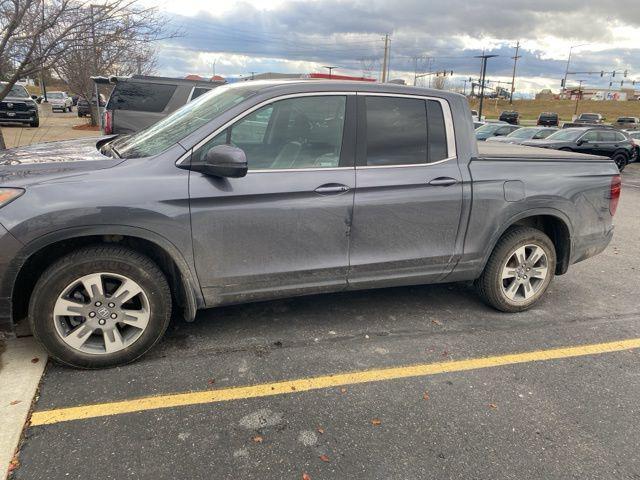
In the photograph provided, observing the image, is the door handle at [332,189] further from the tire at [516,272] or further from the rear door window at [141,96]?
the rear door window at [141,96]

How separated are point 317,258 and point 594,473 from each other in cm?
195

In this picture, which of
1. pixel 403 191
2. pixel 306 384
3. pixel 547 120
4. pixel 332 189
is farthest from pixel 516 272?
pixel 547 120

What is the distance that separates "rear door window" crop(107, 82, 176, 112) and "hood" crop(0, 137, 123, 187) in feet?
17.3

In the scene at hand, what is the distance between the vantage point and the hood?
2.82 metres

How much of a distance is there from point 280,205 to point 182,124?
36.7 inches

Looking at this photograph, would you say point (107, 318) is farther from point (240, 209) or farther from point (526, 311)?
point (526, 311)

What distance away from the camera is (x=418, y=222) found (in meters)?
Result: 3.56

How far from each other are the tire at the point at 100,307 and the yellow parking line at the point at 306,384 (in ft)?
1.32

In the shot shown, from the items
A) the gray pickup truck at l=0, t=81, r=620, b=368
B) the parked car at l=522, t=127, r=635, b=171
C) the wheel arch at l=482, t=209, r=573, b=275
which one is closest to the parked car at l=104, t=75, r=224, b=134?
the gray pickup truck at l=0, t=81, r=620, b=368

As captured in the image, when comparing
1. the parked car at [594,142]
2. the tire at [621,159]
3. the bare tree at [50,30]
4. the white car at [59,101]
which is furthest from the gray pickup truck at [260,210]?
the white car at [59,101]

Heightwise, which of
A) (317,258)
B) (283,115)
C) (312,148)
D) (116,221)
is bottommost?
(317,258)

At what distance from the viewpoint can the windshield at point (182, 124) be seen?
3162 millimetres

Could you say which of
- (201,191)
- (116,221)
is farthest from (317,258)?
(116,221)

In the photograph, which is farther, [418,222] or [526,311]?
[526,311]
